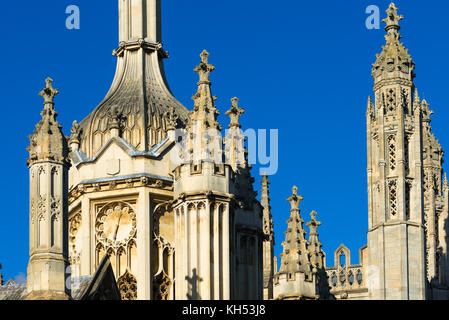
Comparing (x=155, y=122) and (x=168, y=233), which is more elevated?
(x=155, y=122)

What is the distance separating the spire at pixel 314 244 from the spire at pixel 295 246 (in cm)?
304

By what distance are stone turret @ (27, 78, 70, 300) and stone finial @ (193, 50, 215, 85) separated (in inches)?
288

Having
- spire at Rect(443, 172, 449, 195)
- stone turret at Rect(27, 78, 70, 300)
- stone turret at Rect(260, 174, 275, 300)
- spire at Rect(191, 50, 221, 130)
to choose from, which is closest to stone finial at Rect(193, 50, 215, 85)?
spire at Rect(191, 50, 221, 130)

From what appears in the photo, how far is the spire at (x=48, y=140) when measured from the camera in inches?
1836

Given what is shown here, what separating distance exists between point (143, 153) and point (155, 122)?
1794 millimetres

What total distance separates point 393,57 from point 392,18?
181 centimetres

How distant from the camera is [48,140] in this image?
153 ft

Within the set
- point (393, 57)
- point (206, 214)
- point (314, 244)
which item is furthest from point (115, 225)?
point (393, 57)

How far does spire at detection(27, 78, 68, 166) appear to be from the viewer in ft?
153

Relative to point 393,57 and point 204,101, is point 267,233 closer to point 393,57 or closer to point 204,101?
point 393,57

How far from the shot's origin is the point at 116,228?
60.2 metres

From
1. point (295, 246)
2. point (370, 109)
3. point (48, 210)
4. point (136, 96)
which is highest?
point (136, 96)

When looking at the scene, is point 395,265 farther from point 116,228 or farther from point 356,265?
point 356,265
